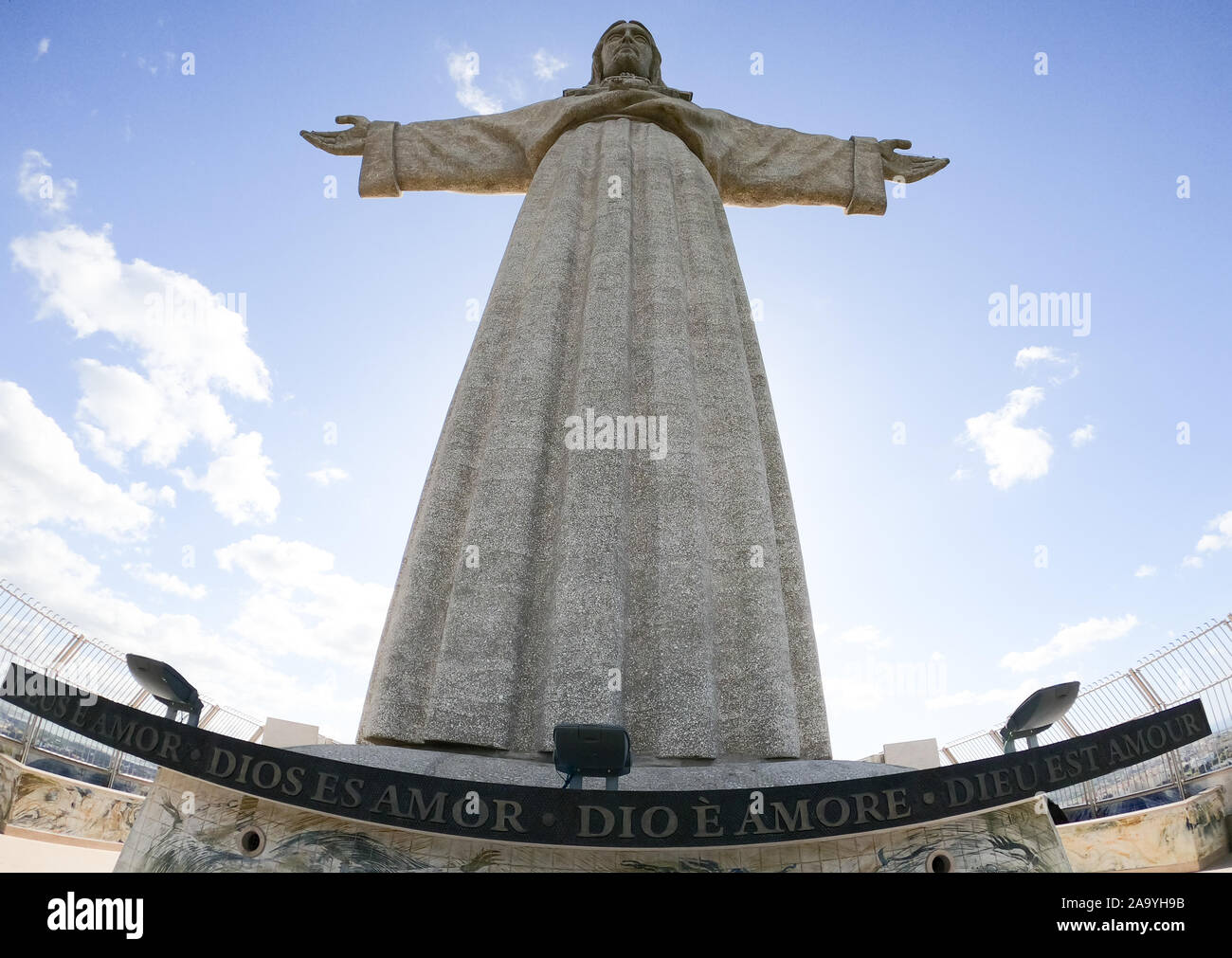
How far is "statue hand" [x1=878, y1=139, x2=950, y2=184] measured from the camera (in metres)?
8.74

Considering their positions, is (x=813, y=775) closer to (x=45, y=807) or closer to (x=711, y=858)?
(x=711, y=858)

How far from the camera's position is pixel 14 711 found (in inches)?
400

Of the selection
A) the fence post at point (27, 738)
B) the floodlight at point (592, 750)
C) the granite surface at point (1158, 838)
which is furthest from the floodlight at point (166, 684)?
the granite surface at point (1158, 838)

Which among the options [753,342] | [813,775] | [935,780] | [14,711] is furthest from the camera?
[14,711]

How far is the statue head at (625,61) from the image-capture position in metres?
8.80

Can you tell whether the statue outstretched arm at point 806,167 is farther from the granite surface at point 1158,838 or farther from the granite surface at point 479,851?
the granite surface at point 1158,838

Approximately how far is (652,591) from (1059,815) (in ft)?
7.85

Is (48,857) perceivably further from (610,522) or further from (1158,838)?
(1158,838)

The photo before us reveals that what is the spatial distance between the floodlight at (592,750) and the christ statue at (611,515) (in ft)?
3.08

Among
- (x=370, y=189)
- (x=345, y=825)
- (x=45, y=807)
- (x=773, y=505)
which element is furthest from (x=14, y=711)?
(x=773, y=505)

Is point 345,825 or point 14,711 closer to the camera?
point 345,825

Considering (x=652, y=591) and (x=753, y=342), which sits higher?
(x=753, y=342)

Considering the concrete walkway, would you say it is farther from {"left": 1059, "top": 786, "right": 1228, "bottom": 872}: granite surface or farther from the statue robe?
{"left": 1059, "top": 786, "right": 1228, "bottom": 872}: granite surface
